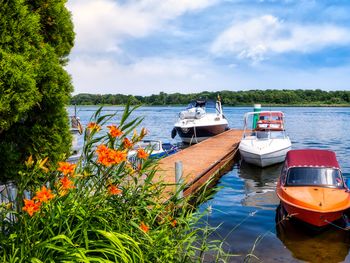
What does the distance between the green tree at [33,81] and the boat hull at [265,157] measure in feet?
43.9

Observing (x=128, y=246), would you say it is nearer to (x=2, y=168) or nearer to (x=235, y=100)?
(x=2, y=168)

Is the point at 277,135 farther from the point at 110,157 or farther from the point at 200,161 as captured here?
the point at 110,157

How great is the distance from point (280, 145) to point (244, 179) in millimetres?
2798

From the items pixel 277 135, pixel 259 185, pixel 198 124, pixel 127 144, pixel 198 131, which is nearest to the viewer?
pixel 127 144

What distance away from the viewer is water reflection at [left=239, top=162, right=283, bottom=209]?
12.9m

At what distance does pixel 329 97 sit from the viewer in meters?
140

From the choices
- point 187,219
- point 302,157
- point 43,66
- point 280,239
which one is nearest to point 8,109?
point 43,66

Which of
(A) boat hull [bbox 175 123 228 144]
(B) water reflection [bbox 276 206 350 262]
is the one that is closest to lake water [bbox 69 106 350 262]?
(B) water reflection [bbox 276 206 350 262]

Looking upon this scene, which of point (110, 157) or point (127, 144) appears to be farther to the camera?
point (127, 144)

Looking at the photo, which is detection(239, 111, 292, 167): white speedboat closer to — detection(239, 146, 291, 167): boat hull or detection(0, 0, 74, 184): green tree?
detection(239, 146, 291, 167): boat hull

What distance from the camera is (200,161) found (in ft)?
54.0

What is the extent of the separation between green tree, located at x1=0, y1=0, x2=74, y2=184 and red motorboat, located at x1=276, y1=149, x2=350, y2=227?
6.43 meters

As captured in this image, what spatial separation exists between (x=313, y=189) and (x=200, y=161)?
7.37 meters

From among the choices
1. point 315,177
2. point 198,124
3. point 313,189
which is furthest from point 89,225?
point 198,124
